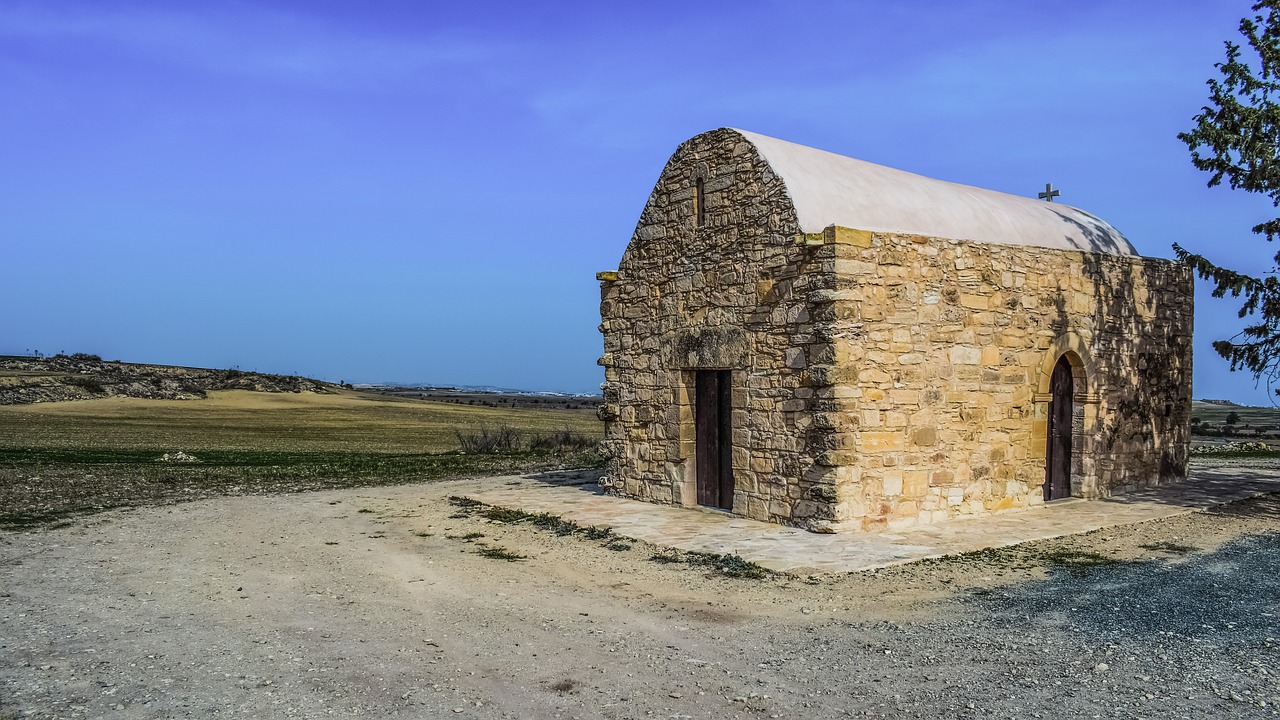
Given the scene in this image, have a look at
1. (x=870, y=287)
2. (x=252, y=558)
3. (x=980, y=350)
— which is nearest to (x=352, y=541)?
(x=252, y=558)

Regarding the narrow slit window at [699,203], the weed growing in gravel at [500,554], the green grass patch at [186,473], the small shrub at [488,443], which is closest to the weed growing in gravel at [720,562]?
the weed growing in gravel at [500,554]

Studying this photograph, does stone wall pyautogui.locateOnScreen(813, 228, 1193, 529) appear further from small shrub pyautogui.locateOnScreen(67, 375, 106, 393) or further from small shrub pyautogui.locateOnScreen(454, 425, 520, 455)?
small shrub pyautogui.locateOnScreen(67, 375, 106, 393)

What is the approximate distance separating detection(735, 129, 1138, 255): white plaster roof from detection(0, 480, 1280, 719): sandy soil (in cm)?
466

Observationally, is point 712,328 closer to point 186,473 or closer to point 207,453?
point 186,473

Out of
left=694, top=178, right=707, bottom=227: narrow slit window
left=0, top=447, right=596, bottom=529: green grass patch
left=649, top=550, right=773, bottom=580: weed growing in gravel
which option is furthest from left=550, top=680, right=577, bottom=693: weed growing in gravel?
left=0, top=447, right=596, bottom=529: green grass patch

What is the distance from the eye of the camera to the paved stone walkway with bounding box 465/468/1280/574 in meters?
9.73

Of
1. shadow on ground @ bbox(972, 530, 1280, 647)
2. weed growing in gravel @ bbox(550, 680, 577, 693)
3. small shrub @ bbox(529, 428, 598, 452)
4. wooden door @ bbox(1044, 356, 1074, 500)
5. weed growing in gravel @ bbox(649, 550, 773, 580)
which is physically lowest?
small shrub @ bbox(529, 428, 598, 452)

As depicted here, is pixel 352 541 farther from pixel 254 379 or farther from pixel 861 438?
pixel 254 379

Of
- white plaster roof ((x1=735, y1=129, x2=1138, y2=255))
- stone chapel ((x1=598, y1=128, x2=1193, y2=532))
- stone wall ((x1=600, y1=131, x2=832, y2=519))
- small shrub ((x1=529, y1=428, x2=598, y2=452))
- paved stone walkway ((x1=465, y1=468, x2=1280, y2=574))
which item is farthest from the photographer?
small shrub ((x1=529, y1=428, x2=598, y2=452))

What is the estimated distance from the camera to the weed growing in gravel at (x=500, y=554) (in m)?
9.98

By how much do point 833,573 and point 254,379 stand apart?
190 feet

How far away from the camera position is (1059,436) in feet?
45.5

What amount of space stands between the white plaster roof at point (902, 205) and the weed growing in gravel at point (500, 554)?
17.6ft

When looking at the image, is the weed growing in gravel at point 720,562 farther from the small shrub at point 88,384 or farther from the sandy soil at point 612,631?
the small shrub at point 88,384
